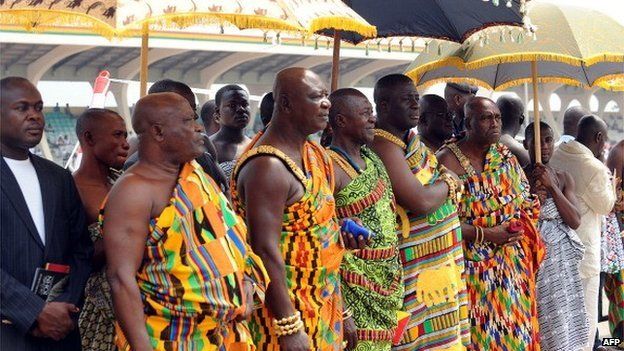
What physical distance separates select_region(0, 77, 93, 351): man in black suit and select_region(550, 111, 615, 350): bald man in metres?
4.62

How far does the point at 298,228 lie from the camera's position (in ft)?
14.3

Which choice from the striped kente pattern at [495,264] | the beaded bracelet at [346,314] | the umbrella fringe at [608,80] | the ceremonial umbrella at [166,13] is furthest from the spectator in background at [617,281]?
the ceremonial umbrella at [166,13]

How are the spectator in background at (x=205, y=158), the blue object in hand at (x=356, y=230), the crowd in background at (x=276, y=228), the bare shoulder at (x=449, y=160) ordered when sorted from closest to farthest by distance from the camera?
the crowd in background at (x=276, y=228)
the blue object in hand at (x=356, y=230)
the spectator in background at (x=205, y=158)
the bare shoulder at (x=449, y=160)

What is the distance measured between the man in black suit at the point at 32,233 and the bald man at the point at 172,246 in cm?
28

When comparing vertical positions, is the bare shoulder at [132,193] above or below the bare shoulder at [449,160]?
below

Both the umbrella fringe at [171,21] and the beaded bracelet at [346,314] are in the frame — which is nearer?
the umbrella fringe at [171,21]

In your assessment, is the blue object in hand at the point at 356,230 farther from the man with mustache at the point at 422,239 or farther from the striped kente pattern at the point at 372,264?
the man with mustache at the point at 422,239

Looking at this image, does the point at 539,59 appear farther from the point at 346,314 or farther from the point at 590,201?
the point at 346,314

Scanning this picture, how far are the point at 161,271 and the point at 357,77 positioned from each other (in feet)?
116

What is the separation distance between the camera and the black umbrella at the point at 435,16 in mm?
6227

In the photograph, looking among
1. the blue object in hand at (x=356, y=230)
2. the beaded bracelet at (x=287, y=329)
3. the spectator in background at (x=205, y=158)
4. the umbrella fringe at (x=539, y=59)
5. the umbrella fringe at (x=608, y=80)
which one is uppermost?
the umbrella fringe at (x=608, y=80)

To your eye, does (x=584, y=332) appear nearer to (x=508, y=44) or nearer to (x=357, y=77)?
(x=508, y=44)

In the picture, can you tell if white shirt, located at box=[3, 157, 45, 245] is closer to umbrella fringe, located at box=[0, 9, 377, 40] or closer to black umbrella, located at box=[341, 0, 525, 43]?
umbrella fringe, located at box=[0, 9, 377, 40]

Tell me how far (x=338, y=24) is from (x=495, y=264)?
7.29 feet
